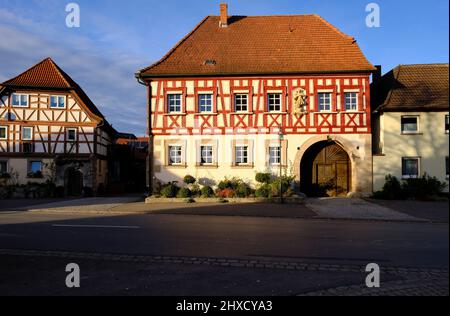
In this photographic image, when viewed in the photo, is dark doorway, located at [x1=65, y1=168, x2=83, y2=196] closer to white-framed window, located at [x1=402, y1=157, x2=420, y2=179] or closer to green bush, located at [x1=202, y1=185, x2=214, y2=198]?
green bush, located at [x1=202, y1=185, x2=214, y2=198]

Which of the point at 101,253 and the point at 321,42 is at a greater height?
the point at 321,42

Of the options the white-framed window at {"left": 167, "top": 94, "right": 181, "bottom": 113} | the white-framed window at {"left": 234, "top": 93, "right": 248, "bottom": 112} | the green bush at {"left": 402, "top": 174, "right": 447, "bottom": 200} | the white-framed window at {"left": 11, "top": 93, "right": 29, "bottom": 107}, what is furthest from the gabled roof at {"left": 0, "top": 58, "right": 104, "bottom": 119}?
the green bush at {"left": 402, "top": 174, "right": 447, "bottom": 200}

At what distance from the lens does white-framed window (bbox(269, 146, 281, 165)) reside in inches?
896

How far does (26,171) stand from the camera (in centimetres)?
2789

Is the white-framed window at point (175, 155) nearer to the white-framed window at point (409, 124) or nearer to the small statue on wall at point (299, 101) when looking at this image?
the small statue on wall at point (299, 101)

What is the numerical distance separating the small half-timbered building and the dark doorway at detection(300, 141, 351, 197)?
53.8 ft

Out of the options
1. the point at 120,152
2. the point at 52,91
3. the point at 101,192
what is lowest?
the point at 101,192

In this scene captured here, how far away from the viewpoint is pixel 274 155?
2280 cm

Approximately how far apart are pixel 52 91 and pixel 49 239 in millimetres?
22555

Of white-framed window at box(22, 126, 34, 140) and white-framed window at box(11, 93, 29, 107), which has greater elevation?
white-framed window at box(11, 93, 29, 107)
